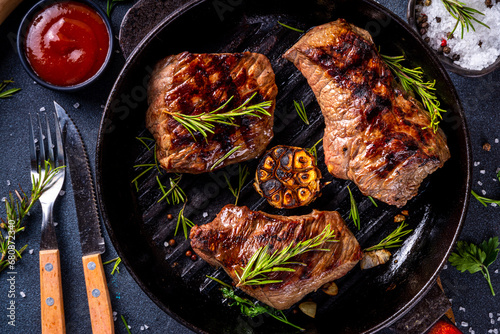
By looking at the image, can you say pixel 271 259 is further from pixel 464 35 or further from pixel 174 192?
pixel 464 35

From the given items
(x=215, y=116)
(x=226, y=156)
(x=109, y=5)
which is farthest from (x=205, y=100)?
(x=109, y=5)

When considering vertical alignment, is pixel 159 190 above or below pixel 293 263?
above

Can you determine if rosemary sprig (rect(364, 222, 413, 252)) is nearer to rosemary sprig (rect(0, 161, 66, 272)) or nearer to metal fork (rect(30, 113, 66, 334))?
metal fork (rect(30, 113, 66, 334))

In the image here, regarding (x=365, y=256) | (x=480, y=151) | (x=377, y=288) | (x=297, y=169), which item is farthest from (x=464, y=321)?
(x=297, y=169)

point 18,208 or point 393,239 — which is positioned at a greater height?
point 18,208

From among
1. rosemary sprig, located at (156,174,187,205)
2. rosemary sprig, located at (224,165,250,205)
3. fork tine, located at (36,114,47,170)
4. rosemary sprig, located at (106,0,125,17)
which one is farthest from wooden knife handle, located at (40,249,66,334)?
rosemary sprig, located at (106,0,125,17)

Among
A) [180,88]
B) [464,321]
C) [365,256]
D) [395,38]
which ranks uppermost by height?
[180,88]

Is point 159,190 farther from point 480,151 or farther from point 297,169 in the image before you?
point 480,151
